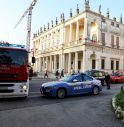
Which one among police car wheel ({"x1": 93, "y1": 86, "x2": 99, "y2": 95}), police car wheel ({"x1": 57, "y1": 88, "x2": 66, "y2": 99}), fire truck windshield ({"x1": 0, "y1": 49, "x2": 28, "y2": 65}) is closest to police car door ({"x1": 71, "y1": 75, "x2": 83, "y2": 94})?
police car wheel ({"x1": 57, "y1": 88, "x2": 66, "y2": 99})

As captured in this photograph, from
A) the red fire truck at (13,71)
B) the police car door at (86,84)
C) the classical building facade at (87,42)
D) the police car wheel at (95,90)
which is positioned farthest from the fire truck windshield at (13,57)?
the classical building facade at (87,42)

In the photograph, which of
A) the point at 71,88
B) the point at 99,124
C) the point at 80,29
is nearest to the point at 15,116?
the point at 99,124

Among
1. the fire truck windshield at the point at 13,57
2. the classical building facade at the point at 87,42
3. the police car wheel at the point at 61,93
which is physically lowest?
the police car wheel at the point at 61,93

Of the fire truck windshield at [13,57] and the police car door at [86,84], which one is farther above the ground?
the fire truck windshield at [13,57]

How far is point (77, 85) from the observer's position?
54.0 ft

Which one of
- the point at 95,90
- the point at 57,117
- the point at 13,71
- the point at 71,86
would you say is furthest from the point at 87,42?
the point at 57,117

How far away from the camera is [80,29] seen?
57.9m

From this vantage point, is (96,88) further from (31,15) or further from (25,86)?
(31,15)

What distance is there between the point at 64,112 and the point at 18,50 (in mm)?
4751

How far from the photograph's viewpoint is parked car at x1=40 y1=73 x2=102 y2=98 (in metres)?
15.3

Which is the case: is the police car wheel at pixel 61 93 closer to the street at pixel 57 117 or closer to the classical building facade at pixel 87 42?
the street at pixel 57 117

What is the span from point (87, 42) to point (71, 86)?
1334 inches

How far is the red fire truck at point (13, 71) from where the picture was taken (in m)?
13.3

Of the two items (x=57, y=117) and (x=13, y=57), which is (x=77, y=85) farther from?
(x=57, y=117)
